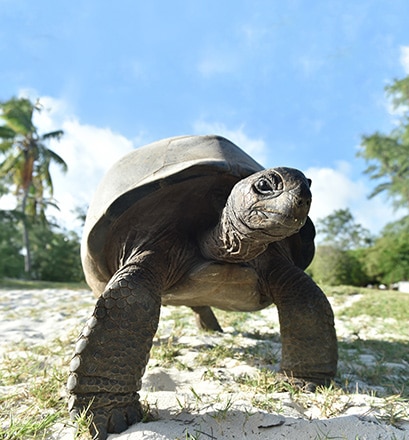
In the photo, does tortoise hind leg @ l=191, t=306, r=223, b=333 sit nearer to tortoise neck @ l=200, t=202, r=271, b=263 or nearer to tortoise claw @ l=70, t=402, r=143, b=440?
tortoise neck @ l=200, t=202, r=271, b=263

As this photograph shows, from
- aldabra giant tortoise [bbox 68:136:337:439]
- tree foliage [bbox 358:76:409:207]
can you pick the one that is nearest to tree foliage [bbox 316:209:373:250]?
tree foliage [bbox 358:76:409:207]

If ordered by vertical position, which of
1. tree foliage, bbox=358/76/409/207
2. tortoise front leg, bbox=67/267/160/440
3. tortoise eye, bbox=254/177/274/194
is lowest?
tortoise front leg, bbox=67/267/160/440

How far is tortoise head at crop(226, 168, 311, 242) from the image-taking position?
1590 millimetres

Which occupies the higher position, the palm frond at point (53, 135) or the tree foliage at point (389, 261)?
the palm frond at point (53, 135)

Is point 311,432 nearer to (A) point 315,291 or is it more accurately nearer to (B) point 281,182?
(A) point 315,291

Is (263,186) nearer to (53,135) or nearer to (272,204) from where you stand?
(272,204)

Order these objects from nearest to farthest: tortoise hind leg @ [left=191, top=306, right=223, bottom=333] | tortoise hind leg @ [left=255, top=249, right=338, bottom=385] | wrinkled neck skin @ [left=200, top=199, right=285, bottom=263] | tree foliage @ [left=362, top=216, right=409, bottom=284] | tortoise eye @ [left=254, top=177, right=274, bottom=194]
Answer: tortoise eye @ [left=254, top=177, right=274, bottom=194], wrinkled neck skin @ [left=200, top=199, right=285, bottom=263], tortoise hind leg @ [left=255, top=249, right=338, bottom=385], tortoise hind leg @ [left=191, top=306, right=223, bottom=333], tree foliage @ [left=362, top=216, right=409, bottom=284]

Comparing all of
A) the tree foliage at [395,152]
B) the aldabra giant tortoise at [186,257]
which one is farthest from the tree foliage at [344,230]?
the aldabra giant tortoise at [186,257]

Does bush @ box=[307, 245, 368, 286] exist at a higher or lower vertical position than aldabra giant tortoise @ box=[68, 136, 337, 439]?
higher

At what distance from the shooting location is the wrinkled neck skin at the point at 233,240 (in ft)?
6.14

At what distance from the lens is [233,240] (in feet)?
6.67

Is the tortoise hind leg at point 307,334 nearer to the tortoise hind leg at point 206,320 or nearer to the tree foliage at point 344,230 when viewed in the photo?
the tortoise hind leg at point 206,320

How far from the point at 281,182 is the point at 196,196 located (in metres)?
0.90

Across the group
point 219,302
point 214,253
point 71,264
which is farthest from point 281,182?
point 71,264
